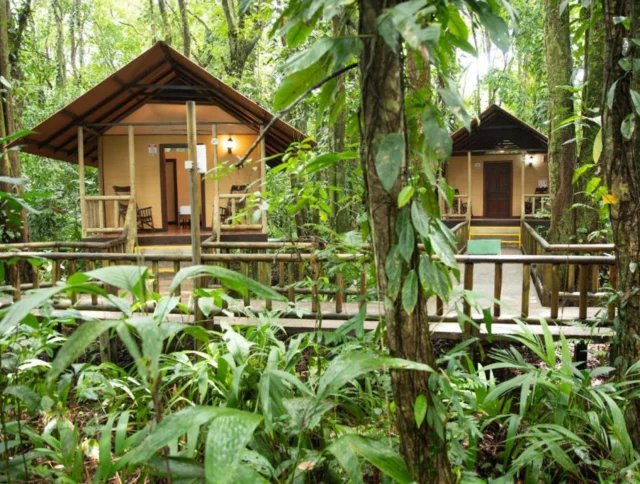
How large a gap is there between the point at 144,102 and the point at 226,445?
11812 millimetres

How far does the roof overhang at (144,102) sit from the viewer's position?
9.92 m

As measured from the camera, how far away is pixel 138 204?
1335cm

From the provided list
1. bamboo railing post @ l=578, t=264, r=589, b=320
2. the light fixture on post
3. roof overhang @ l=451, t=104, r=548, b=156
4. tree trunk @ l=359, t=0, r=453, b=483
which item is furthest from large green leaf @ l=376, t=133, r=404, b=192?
Result: roof overhang @ l=451, t=104, r=548, b=156

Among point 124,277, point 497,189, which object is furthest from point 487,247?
point 497,189

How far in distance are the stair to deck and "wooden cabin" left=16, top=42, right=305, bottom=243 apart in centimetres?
839

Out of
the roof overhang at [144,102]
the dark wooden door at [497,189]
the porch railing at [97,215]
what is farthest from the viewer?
the dark wooden door at [497,189]

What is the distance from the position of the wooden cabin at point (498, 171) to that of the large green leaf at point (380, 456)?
16479mm

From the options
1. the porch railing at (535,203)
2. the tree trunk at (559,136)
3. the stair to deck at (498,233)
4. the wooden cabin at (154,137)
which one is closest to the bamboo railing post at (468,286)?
the tree trunk at (559,136)

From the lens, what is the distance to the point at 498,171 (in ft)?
65.7

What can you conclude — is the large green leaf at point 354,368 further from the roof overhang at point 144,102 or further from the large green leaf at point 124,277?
the roof overhang at point 144,102

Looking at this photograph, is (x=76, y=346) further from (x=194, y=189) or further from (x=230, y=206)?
(x=230, y=206)

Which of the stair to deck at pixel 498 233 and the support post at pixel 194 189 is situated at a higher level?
the support post at pixel 194 189

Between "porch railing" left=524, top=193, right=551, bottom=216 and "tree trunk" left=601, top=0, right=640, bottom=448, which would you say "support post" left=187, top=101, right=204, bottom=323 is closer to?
"tree trunk" left=601, top=0, right=640, bottom=448

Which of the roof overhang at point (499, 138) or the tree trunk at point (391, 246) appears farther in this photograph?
the roof overhang at point (499, 138)
